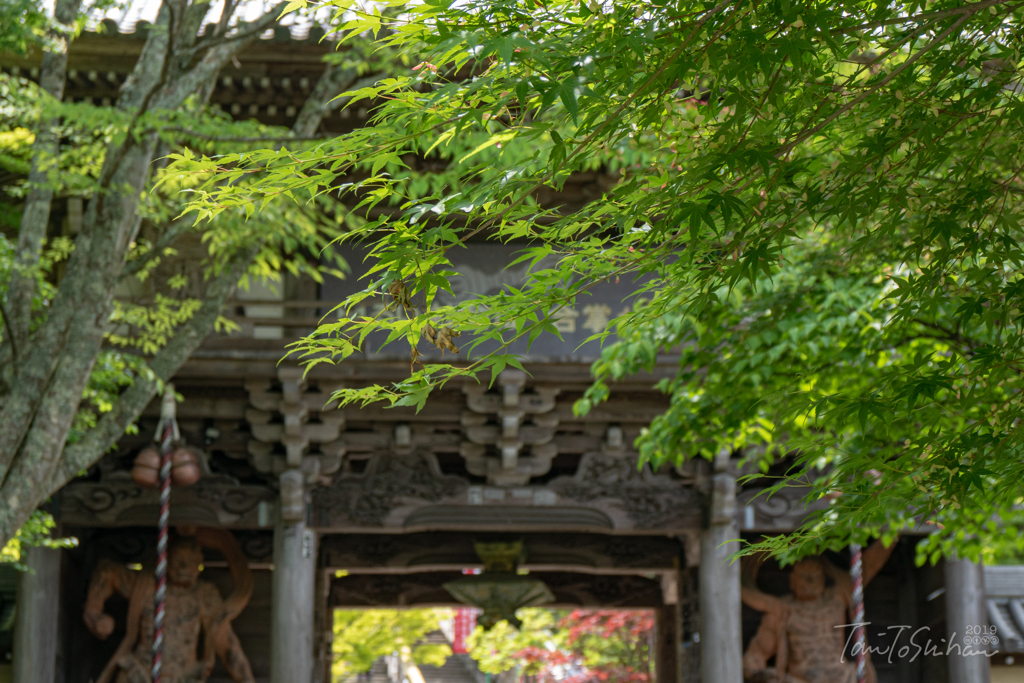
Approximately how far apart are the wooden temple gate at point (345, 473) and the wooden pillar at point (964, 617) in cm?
4

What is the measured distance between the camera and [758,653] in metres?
9.86

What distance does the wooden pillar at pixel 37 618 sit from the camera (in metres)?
8.44

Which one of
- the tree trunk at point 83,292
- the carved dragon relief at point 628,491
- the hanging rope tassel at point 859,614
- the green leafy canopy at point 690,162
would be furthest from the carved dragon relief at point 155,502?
the green leafy canopy at point 690,162

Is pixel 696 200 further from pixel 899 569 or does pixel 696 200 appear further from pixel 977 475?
pixel 899 569

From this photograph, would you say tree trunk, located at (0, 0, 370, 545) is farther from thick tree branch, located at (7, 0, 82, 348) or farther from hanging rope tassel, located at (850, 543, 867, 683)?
hanging rope tassel, located at (850, 543, 867, 683)

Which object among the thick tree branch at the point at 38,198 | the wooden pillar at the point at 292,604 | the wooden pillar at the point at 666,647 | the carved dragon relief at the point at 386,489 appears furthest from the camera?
the wooden pillar at the point at 666,647

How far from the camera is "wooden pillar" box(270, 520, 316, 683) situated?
28.1 ft

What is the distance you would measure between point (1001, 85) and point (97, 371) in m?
5.75

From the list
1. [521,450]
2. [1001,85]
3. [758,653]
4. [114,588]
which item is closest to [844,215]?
[1001,85]

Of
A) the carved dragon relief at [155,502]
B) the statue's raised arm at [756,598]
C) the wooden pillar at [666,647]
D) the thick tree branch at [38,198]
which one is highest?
the thick tree branch at [38,198]

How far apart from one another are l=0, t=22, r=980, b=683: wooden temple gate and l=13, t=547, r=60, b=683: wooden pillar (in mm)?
16

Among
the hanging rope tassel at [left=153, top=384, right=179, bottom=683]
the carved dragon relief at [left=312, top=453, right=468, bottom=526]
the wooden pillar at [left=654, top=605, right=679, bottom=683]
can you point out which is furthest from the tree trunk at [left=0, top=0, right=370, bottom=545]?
the wooden pillar at [left=654, top=605, right=679, bottom=683]

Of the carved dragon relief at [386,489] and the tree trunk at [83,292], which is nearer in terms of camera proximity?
the tree trunk at [83,292]

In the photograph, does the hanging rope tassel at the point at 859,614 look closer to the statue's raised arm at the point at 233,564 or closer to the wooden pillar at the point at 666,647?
the wooden pillar at the point at 666,647
